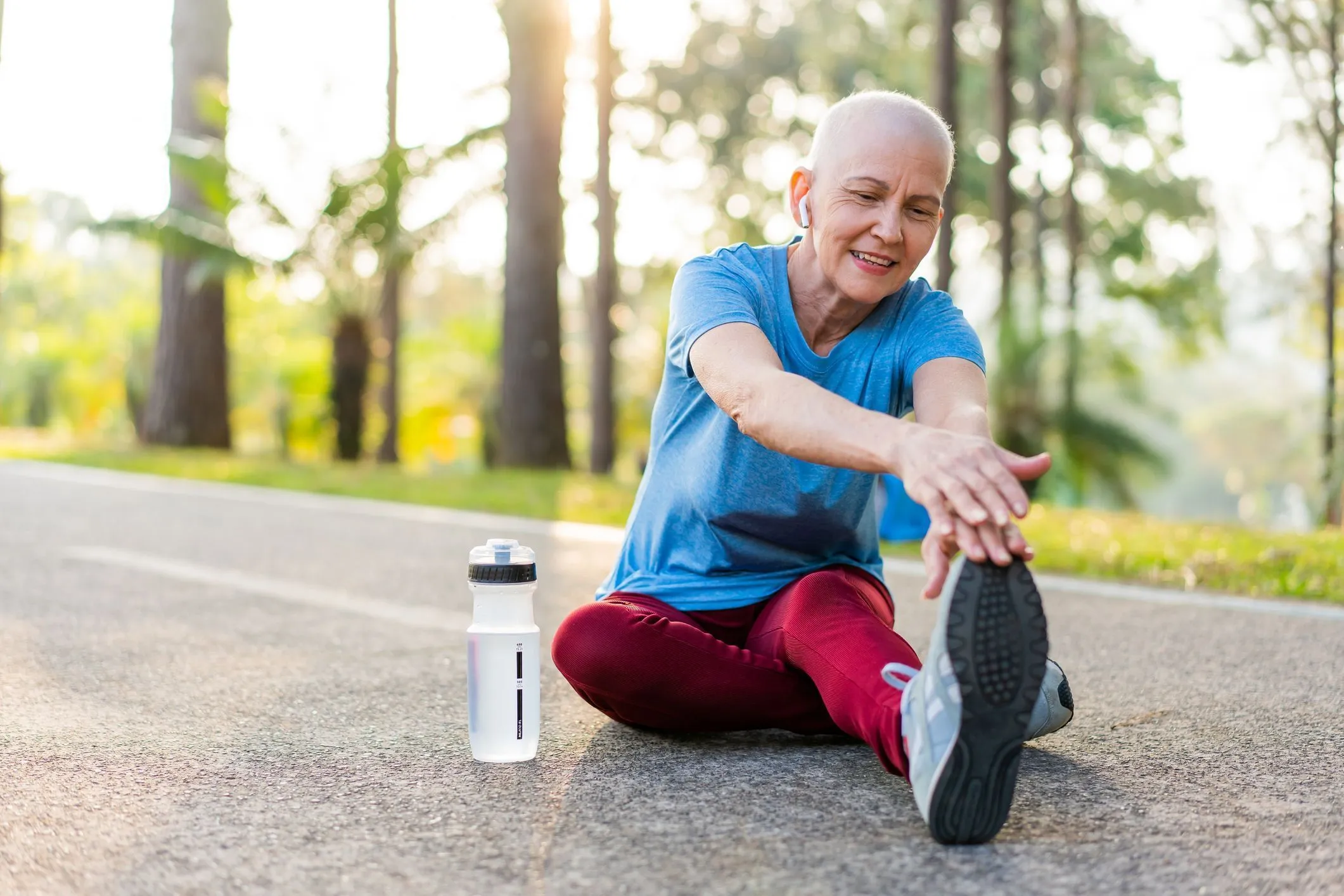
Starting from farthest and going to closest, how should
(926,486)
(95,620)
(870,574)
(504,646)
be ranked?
(95,620)
(870,574)
(504,646)
(926,486)

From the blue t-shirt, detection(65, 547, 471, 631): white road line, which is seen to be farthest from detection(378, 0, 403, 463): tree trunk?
the blue t-shirt

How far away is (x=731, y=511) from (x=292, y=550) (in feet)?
13.1

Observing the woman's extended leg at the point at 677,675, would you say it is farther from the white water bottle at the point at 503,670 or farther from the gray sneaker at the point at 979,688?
the gray sneaker at the point at 979,688

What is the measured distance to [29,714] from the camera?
9.94ft

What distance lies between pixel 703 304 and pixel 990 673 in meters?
0.97

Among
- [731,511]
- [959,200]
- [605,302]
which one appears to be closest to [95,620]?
[731,511]

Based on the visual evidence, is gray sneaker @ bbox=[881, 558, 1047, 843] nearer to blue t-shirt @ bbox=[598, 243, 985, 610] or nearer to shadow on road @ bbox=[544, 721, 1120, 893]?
shadow on road @ bbox=[544, 721, 1120, 893]

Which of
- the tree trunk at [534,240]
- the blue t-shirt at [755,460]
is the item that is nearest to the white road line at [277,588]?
the blue t-shirt at [755,460]

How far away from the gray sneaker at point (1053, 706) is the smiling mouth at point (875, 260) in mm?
818

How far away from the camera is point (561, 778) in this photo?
98.1 inches

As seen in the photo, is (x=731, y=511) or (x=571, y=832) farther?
(x=731, y=511)

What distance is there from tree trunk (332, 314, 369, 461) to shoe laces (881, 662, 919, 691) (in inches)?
574

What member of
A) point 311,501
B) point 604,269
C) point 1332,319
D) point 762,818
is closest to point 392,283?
point 604,269

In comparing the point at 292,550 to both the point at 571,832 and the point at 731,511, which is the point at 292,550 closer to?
the point at 731,511
